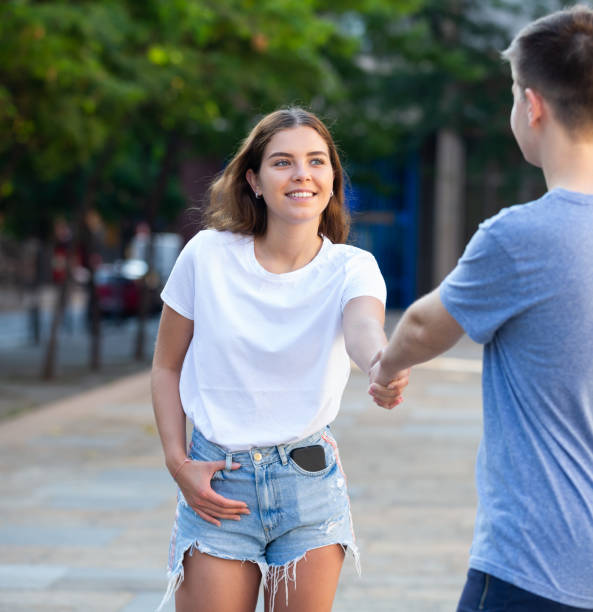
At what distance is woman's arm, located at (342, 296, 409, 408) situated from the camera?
2439 mm

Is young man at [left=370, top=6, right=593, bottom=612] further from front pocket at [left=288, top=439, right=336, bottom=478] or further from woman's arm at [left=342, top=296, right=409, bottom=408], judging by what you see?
front pocket at [left=288, top=439, right=336, bottom=478]

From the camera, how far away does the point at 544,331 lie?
198 centimetres

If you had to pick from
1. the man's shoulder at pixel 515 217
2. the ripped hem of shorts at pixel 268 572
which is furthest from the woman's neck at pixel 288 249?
the man's shoulder at pixel 515 217

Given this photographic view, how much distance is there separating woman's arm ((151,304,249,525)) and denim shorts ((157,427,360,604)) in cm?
3

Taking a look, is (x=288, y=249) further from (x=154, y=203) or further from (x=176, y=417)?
(x=154, y=203)

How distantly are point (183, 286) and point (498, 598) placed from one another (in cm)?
108

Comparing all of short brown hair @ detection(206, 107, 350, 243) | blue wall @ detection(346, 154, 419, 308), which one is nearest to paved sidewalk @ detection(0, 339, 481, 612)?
short brown hair @ detection(206, 107, 350, 243)

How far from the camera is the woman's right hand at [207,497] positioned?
2.55m

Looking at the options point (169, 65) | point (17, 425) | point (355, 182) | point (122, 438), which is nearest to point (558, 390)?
point (122, 438)

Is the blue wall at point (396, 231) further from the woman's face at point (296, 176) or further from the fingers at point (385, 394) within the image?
the fingers at point (385, 394)

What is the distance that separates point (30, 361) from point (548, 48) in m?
16.2

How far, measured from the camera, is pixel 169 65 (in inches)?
496

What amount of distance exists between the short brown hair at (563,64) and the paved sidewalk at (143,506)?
10.2 feet

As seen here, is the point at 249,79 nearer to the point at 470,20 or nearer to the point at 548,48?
the point at 548,48
